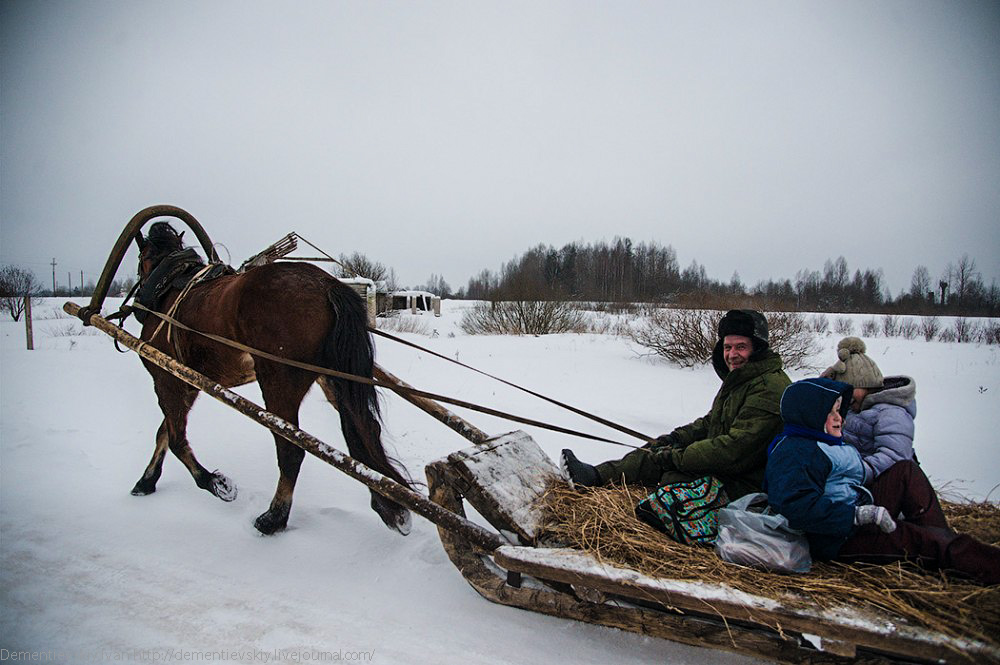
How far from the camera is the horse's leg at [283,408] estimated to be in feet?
9.84

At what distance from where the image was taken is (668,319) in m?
9.93

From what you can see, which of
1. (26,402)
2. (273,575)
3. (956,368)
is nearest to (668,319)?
(956,368)

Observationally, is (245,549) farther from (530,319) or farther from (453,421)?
(530,319)

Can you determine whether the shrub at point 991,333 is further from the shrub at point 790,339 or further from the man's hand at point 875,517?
the man's hand at point 875,517

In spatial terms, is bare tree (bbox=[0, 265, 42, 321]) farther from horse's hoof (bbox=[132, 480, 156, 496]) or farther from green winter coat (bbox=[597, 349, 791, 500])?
green winter coat (bbox=[597, 349, 791, 500])

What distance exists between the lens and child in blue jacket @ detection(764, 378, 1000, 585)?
175 cm

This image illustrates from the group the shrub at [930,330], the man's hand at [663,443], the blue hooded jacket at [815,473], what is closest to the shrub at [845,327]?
the shrub at [930,330]

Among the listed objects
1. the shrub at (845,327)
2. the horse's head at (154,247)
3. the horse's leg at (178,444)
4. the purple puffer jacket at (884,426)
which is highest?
the horse's head at (154,247)

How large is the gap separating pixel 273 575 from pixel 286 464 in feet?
2.31

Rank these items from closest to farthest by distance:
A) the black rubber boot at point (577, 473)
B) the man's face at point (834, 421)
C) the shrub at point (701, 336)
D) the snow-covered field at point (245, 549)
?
the man's face at point (834, 421)
the snow-covered field at point (245, 549)
the black rubber boot at point (577, 473)
the shrub at point (701, 336)

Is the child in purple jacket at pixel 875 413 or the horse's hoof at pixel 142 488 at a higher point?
the child in purple jacket at pixel 875 413

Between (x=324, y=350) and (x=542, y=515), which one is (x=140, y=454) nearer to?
(x=324, y=350)

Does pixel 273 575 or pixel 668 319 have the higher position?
pixel 668 319

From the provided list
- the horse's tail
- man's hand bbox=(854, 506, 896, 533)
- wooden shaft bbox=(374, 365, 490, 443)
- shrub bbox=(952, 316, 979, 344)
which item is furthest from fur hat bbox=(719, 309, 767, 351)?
shrub bbox=(952, 316, 979, 344)
